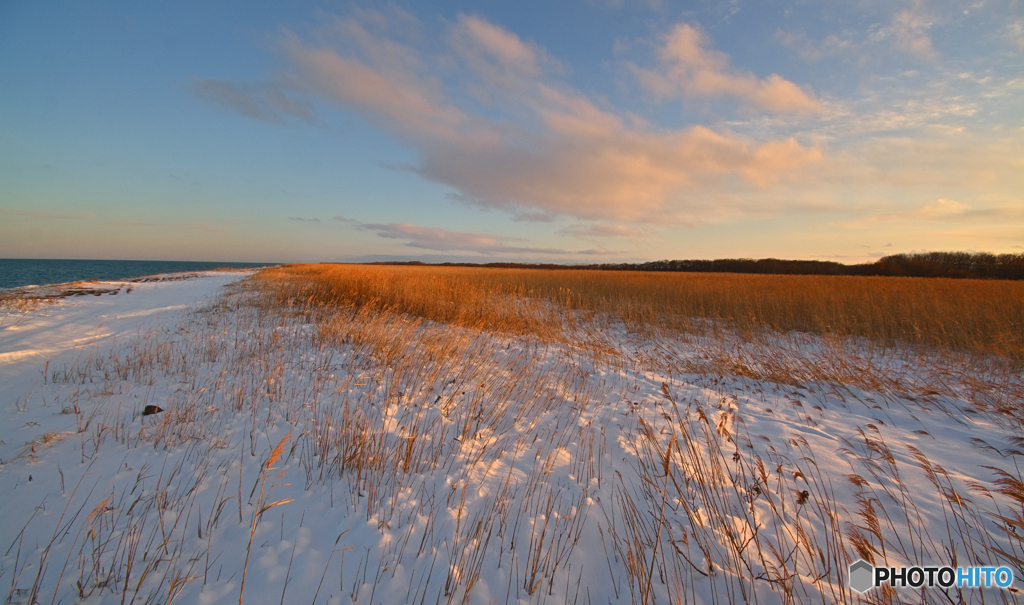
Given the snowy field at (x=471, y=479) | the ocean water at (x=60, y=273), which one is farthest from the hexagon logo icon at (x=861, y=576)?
the ocean water at (x=60, y=273)

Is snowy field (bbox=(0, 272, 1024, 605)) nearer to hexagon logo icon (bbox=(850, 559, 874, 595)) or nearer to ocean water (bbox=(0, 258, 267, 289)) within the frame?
hexagon logo icon (bbox=(850, 559, 874, 595))

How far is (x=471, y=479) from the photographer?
106 inches

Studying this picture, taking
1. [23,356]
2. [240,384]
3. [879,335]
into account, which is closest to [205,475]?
[240,384]

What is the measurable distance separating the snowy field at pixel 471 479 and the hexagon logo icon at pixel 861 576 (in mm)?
36

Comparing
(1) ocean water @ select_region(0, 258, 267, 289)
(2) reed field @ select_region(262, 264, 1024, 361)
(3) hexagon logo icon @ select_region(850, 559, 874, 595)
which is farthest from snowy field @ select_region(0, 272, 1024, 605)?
(1) ocean water @ select_region(0, 258, 267, 289)

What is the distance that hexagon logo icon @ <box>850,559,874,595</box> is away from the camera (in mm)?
1748

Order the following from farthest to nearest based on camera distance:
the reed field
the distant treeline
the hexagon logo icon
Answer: the distant treeline → the reed field → the hexagon logo icon

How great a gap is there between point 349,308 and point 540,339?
15.1ft

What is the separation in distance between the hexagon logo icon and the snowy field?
4 centimetres

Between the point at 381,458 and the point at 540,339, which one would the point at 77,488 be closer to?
the point at 381,458

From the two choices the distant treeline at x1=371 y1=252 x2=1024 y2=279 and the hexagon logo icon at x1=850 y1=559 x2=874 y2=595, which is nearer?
the hexagon logo icon at x1=850 y1=559 x2=874 y2=595

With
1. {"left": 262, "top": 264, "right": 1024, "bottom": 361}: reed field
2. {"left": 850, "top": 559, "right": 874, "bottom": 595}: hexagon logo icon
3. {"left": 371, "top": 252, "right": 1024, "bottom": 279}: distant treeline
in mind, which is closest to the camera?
{"left": 850, "top": 559, "right": 874, "bottom": 595}: hexagon logo icon

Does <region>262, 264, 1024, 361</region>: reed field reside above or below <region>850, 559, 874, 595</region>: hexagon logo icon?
above

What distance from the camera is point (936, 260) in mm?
28016
